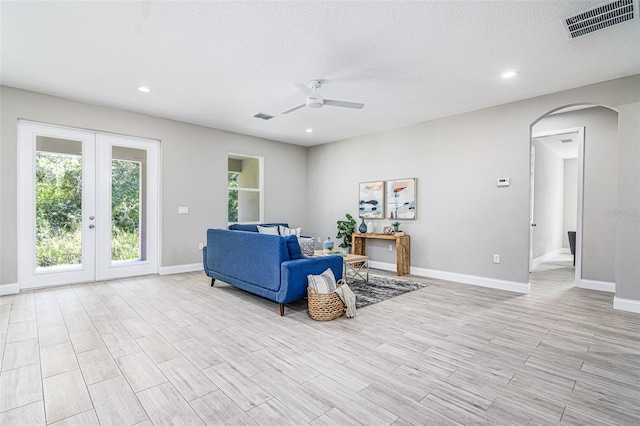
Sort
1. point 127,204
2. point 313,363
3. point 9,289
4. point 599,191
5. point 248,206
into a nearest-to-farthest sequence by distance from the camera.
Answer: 1. point 313,363
2. point 9,289
3. point 599,191
4. point 127,204
5. point 248,206

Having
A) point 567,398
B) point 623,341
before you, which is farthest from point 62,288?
point 623,341

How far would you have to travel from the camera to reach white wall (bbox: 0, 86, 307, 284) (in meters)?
4.04

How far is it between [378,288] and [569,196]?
7.22 metres

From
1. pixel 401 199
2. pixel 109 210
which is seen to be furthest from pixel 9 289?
pixel 401 199

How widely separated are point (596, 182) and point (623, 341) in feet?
9.53

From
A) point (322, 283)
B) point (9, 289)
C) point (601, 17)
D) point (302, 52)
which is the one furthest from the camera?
point (9, 289)

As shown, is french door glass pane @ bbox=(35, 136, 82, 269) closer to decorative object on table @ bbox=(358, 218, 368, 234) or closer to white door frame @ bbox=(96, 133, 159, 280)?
white door frame @ bbox=(96, 133, 159, 280)

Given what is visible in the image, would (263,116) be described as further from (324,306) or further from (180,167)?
(324,306)

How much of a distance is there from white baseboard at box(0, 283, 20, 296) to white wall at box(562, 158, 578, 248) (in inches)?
453

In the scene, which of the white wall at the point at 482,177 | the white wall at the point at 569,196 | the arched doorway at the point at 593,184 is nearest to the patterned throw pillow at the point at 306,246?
the white wall at the point at 482,177

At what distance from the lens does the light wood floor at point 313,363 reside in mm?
1717

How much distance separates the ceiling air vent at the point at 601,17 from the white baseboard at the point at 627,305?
301 cm

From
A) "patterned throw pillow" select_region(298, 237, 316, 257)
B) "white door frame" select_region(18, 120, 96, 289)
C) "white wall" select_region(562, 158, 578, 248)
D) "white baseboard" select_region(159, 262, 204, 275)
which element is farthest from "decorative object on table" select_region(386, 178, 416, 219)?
"white wall" select_region(562, 158, 578, 248)

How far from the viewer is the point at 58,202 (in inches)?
174
